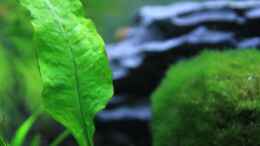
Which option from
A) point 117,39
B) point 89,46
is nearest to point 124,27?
point 117,39

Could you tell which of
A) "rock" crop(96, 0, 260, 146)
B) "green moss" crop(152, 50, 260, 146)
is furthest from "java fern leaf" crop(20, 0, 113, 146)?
"rock" crop(96, 0, 260, 146)

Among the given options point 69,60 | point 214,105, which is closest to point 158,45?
point 214,105

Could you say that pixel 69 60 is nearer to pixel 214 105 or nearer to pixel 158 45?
pixel 214 105

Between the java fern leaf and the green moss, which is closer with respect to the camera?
the java fern leaf

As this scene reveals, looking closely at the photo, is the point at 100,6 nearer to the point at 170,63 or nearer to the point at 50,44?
the point at 170,63

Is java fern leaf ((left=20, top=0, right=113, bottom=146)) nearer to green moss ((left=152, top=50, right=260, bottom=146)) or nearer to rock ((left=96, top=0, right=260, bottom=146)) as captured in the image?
green moss ((left=152, top=50, right=260, bottom=146))

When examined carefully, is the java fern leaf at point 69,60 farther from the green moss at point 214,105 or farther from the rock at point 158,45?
the rock at point 158,45
